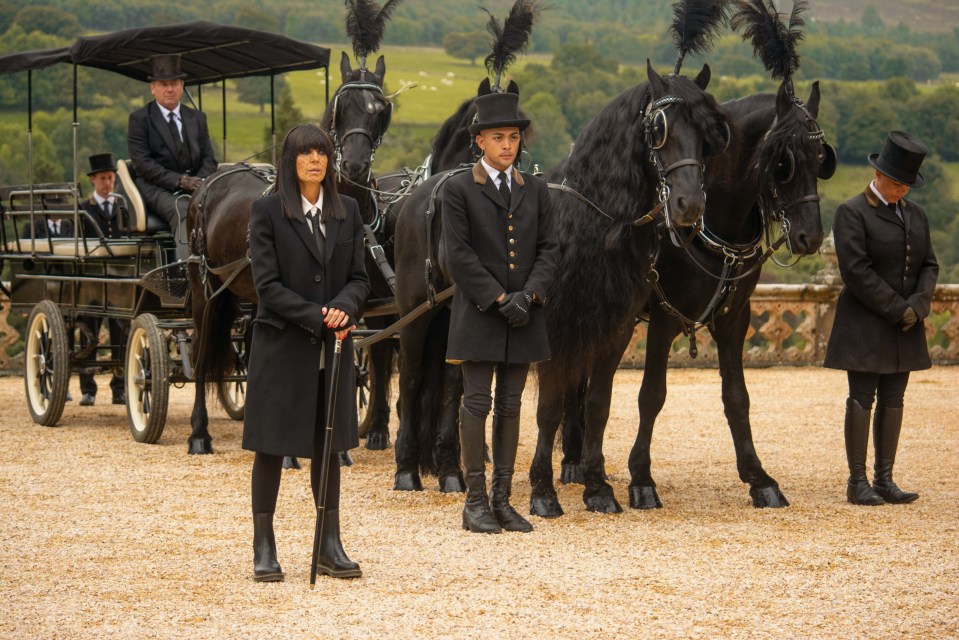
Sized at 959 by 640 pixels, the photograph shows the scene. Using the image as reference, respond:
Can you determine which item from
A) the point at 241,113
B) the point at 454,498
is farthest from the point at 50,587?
the point at 241,113

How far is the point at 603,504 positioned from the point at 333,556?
2.05m

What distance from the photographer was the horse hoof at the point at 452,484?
7.54 metres

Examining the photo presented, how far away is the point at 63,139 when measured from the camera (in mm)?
42375

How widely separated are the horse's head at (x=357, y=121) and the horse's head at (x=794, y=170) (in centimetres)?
236

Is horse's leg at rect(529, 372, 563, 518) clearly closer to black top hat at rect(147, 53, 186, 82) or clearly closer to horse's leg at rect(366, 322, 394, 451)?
horse's leg at rect(366, 322, 394, 451)

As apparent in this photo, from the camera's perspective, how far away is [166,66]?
9.88 metres

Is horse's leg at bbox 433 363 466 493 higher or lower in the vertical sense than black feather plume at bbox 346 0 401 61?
lower

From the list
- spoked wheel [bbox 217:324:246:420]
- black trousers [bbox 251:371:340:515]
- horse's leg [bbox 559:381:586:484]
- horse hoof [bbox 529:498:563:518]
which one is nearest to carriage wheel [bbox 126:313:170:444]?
spoked wheel [bbox 217:324:246:420]

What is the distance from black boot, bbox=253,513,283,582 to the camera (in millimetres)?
5164

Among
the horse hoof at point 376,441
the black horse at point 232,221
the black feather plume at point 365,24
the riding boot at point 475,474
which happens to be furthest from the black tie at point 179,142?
the riding boot at point 475,474

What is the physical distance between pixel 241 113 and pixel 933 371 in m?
49.7

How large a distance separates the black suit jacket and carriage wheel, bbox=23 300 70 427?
139 centimetres

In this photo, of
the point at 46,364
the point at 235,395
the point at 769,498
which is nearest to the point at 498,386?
the point at 769,498

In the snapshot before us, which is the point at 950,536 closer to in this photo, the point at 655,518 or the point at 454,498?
the point at 655,518
